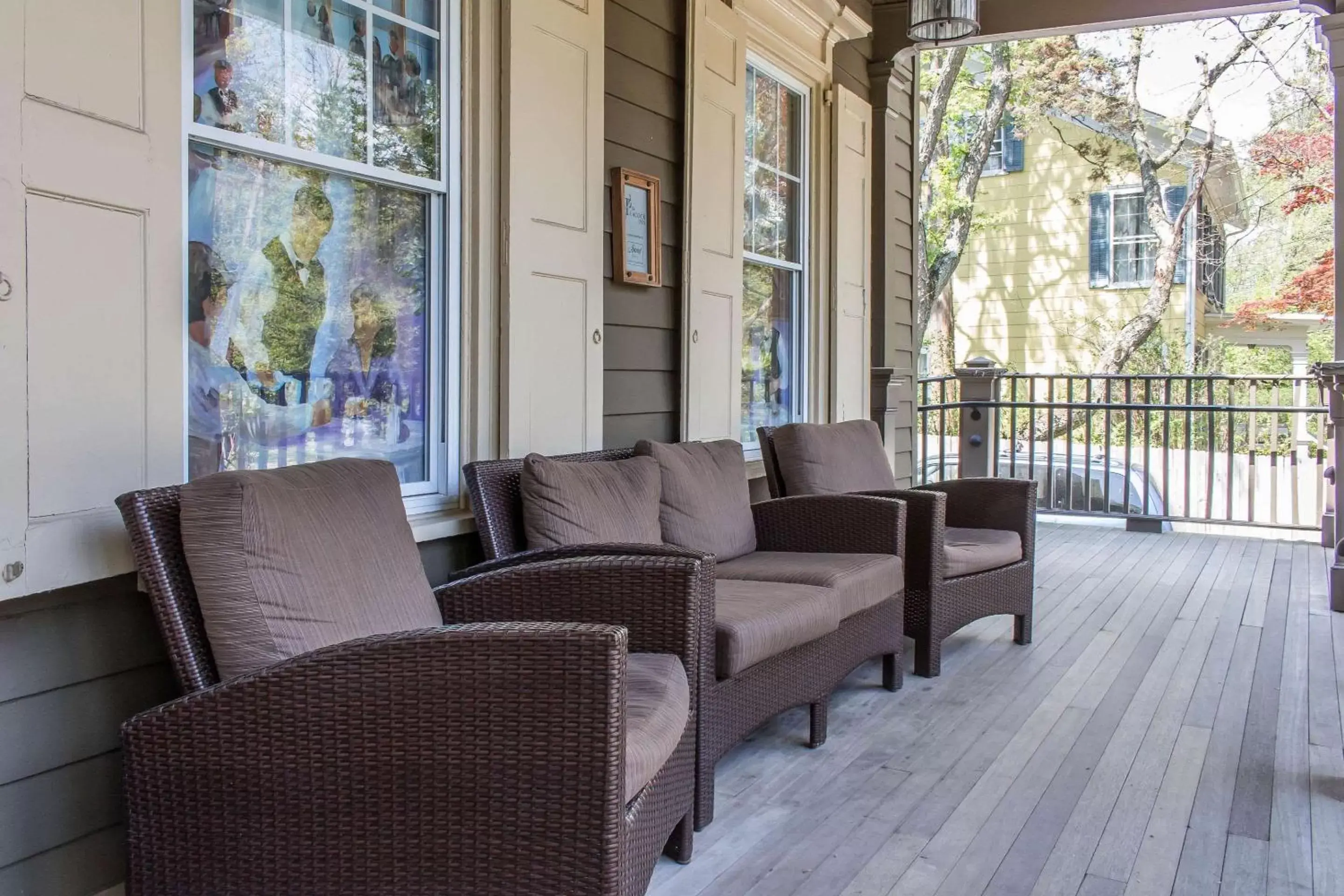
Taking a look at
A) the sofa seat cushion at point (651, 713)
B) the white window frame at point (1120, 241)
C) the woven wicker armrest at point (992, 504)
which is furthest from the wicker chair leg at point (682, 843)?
the white window frame at point (1120, 241)

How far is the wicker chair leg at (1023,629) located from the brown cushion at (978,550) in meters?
0.24

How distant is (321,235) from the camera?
2.30 metres

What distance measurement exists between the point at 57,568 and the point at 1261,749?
2.84 metres

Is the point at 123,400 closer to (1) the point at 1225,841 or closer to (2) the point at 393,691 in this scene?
(2) the point at 393,691

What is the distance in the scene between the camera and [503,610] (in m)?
2.14

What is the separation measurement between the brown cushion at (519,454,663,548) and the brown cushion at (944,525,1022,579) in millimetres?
1259

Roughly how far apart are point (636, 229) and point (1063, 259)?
9902mm

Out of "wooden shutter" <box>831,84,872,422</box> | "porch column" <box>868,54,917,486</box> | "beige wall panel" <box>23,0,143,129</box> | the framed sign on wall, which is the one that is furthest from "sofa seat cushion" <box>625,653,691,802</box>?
"porch column" <box>868,54,917,486</box>

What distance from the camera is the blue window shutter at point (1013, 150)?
39.9 feet

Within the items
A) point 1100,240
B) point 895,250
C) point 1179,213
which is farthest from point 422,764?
point 1100,240

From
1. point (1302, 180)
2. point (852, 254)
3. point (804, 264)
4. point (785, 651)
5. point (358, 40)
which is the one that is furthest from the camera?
point (1302, 180)

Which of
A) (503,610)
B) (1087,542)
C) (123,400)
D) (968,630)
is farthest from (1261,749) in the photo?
(1087,542)

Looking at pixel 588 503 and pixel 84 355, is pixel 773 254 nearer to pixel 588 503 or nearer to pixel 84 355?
pixel 588 503

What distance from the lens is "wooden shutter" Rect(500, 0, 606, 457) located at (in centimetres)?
274
